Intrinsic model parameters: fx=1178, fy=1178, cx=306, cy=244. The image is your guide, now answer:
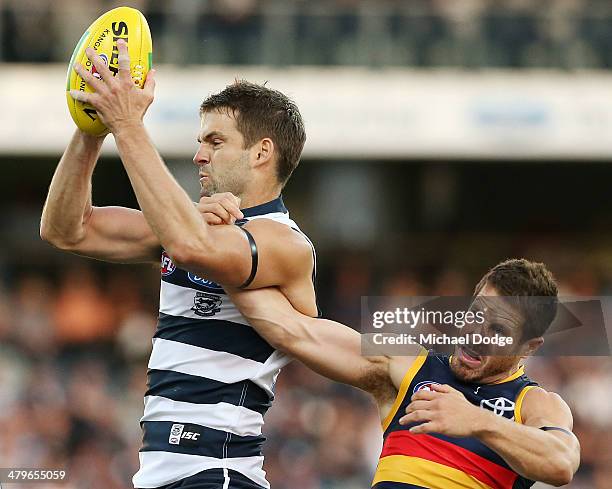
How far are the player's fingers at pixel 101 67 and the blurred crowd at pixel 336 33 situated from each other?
10.2 meters

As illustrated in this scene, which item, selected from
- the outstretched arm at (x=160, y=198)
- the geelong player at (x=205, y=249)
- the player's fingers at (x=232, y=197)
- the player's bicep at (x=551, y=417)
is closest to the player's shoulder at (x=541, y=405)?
the player's bicep at (x=551, y=417)

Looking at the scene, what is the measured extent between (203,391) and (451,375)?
0.99 metres

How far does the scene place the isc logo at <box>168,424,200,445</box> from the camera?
172 inches

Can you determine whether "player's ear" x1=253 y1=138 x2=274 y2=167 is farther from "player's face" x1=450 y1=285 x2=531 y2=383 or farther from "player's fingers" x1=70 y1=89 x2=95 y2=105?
"player's face" x1=450 y1=285 x2=531 y2=383

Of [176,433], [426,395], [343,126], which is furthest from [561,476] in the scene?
[343,126]

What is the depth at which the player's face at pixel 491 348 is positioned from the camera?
4539mm

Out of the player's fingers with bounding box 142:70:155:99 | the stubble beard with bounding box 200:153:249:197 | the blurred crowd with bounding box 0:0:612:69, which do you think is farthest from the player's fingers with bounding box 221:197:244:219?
the blurred crowd with bounding box 0:0:612:69

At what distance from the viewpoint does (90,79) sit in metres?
4.20

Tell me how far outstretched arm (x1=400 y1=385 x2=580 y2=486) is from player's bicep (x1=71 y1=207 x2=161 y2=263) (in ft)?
4.42

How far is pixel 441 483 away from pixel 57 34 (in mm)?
11306

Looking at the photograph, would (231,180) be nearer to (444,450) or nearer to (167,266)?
(167,266)

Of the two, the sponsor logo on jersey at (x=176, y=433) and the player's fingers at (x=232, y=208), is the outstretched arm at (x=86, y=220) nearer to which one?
the player's fingers at (x=232, y=208)

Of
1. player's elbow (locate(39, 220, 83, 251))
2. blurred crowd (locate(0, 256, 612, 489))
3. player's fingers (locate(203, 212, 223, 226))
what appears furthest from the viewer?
blurred crowd (locate(0, 256, 612, 489))

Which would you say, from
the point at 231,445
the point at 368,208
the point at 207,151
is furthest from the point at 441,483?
the point at 368,208
